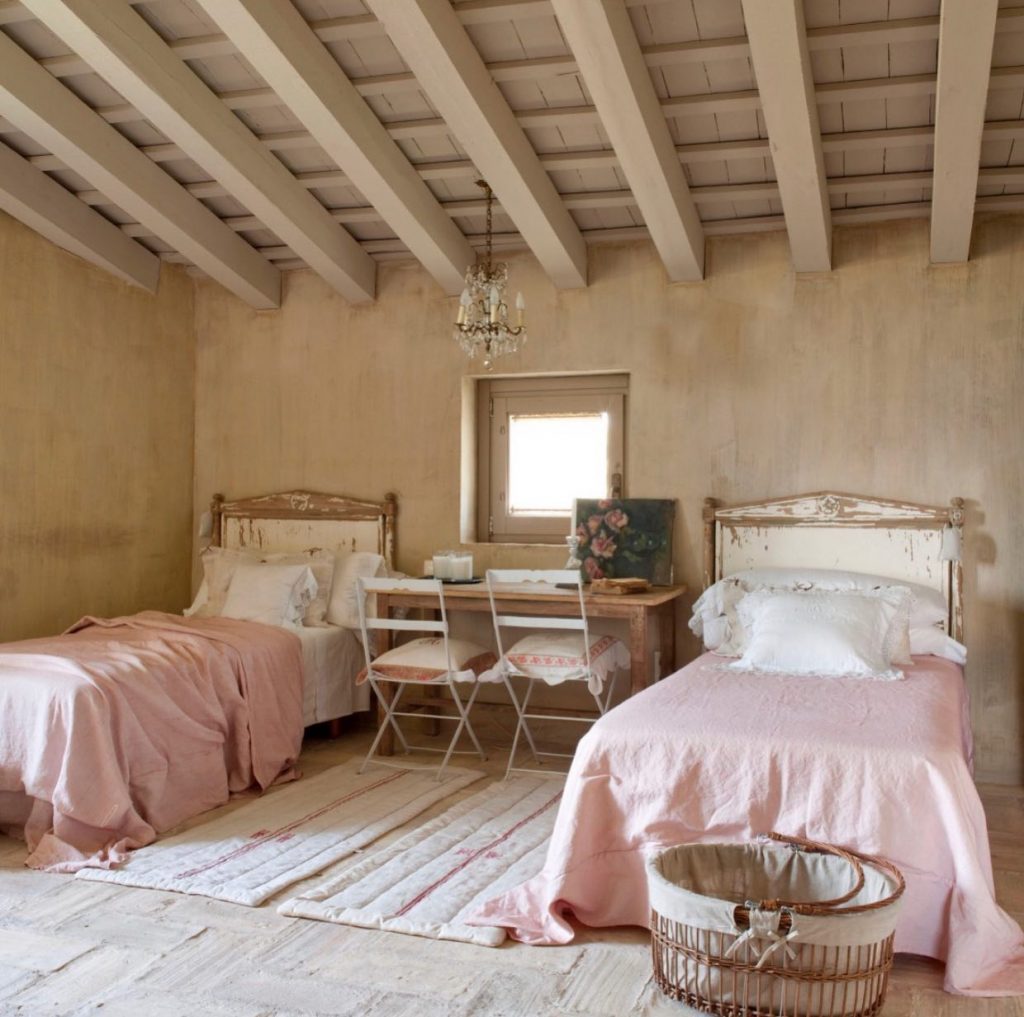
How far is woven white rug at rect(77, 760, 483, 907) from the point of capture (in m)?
3.43

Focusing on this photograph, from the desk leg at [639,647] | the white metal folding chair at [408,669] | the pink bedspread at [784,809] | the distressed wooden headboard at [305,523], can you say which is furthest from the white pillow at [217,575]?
the pink bedspread at [784,809]

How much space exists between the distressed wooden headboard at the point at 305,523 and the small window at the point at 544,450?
55 cm

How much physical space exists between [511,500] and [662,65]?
2.50 m

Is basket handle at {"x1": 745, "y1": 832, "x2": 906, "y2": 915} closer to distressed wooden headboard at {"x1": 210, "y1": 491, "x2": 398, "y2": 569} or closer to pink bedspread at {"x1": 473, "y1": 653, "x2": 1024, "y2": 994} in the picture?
pink bedspread at {"x1": 473, "y1": 653, "x2": 1024, "y2": 994}

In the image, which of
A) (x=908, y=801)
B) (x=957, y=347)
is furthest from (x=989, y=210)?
(x=908, y=801)

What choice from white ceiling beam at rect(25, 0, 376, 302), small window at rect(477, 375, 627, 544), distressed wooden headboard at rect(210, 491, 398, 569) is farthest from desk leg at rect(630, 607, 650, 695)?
white ceiling beam at rect(25, 0, 376, 302)

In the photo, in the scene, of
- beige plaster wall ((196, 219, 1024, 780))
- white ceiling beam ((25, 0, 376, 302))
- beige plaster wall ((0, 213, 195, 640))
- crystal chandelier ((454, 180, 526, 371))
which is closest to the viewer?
white ceiling beam ((25, 0, 376, 302))

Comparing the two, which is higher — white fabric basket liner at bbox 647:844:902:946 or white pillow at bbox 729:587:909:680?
white pillow at bbox 729:587:909:680

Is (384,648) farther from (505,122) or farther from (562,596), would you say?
(505,122)

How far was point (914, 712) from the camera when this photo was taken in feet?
10.9

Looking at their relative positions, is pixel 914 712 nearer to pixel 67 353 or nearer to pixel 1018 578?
pixel 1018 578

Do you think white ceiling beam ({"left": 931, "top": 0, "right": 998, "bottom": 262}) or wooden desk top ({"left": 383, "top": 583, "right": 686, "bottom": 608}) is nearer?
white ceiling beam ({"left": 931, "top": 0, "right": 998, "bottom": 262})

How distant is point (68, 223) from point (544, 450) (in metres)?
2.60

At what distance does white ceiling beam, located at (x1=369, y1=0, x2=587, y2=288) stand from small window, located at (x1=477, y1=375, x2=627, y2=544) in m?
0.66
